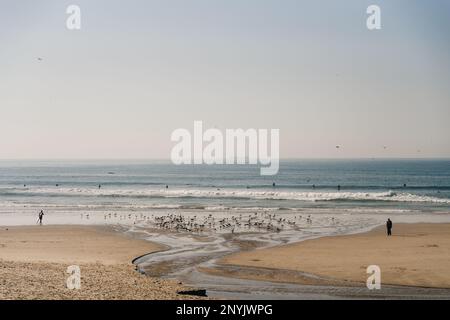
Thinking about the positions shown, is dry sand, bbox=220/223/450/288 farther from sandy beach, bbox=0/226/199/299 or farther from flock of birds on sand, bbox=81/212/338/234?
flock of birds on sand, bbox=81/212/338/234

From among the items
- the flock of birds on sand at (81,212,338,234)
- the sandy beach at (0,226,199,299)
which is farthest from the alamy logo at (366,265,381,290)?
the flock of birds on sand at (81,212,338,234)

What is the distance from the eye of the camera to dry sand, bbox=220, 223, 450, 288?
21.5 m

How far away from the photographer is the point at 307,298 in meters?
18.0

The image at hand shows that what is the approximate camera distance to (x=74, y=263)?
2308 cm

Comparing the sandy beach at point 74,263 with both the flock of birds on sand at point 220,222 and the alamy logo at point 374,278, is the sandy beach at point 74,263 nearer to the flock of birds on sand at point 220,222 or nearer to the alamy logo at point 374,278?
the flock of birds on sand at point 220,222

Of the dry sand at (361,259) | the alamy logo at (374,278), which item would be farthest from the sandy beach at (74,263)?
the alamy logo at (374,278)

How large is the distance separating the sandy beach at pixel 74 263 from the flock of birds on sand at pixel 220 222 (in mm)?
5218

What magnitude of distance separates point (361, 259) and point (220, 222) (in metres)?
18.4

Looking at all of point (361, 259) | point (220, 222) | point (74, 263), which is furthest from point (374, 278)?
point (220, 222)

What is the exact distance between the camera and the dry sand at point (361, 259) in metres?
21.5

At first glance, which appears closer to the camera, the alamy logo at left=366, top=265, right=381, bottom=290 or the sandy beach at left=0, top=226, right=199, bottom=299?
the sandy beach at left=0, top=226, right=199, bottom=299

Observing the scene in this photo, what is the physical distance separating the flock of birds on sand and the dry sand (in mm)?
7310
